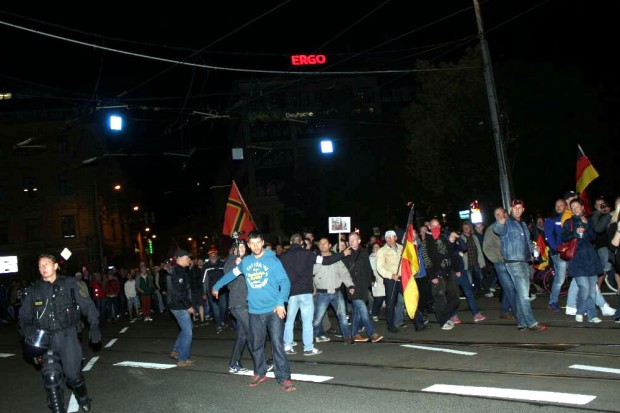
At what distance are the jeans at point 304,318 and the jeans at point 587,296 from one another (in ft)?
13.8

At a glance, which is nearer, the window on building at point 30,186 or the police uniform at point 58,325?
the police uniform at point 58,325

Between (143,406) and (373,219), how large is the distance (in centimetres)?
4084

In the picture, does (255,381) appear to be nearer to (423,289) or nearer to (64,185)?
(423,289)

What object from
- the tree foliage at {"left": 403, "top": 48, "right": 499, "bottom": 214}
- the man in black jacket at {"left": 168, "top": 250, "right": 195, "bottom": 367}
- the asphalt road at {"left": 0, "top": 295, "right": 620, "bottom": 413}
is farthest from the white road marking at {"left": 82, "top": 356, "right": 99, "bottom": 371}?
the tree foliage at {"left": 403, "top": 48, "right": 499, "bottom": 214}

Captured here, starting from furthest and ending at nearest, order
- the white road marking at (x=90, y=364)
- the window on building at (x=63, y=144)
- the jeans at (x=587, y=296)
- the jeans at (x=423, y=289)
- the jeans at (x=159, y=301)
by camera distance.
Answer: the window on building at (x=63, y=144)
the jeans at (x=159, y=301)
the jeans at (x=423, y=289)
the white road marking at (x=90, y=364)
the jeans at (x=587, y=296)

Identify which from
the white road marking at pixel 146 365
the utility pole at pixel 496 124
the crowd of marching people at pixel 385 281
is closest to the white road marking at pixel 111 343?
the white road marking at pixel 146 365

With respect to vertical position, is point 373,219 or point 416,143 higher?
point 416,143

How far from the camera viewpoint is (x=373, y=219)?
48.0 meters

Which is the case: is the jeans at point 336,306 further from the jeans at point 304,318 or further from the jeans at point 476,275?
the jeans at point 476,275

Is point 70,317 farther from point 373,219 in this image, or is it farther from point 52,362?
point 373,219

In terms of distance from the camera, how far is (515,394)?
21.6 feet

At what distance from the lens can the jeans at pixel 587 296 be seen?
1038 cm

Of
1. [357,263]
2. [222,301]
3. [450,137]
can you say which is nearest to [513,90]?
[450,137]

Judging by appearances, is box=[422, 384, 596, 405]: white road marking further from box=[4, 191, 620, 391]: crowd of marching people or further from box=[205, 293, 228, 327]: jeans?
box=[205, 293, 228, 327]: jeans
